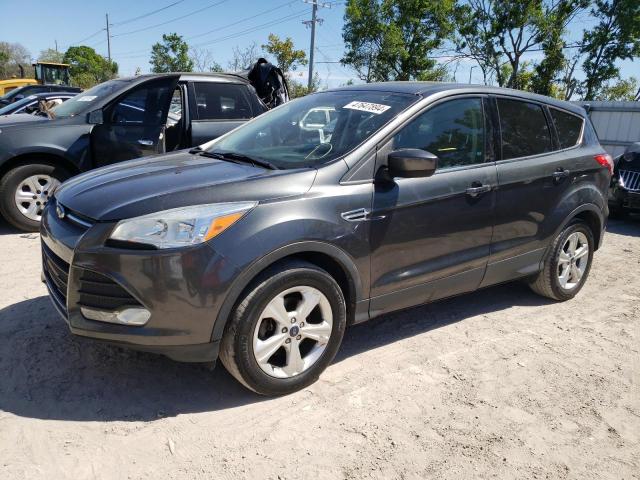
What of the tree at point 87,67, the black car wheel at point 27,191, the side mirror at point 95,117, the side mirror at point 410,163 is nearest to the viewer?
the side mirror at point 410,163

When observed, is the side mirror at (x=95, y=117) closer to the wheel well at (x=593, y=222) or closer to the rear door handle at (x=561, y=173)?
the rear door handle at (x=561, y=173)

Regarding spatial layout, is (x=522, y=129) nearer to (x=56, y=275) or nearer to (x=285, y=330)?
(x=285, y=330)

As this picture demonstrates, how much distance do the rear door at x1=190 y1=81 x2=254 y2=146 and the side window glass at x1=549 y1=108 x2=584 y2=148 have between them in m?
3.59

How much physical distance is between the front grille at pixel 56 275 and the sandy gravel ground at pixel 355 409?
0.49 m

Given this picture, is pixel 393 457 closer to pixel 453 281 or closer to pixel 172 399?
pixel 172 399

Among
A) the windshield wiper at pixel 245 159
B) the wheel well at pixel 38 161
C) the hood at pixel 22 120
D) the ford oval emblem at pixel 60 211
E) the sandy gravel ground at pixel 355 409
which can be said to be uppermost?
the hood at pixel 22 120

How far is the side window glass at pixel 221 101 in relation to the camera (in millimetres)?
6359

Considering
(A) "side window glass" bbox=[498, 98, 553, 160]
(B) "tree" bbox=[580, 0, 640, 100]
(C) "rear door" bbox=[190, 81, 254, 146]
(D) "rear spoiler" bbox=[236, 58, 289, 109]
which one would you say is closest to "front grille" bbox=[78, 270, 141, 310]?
(A) "side window glass" bbox=[498, 98, 553, 160]

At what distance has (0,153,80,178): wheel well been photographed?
18.7ft

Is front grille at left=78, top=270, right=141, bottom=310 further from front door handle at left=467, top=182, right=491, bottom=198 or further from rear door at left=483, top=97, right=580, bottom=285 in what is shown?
rear door at left=483, top=97, right=580, bottom=285

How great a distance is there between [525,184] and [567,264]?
107 cm

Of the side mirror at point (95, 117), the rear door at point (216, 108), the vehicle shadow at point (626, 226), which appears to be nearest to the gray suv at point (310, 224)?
the rear door at point (216, 108)

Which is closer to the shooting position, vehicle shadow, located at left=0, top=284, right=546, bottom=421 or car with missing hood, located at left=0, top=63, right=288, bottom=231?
vehicle shadow, located at left=0, top=284, right=546, bottom=421

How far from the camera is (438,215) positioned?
3.38 m
